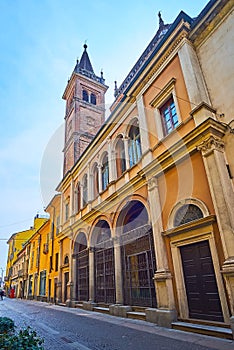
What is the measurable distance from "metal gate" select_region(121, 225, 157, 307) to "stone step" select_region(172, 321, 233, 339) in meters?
1.91

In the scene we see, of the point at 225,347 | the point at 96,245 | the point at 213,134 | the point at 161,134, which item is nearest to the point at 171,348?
the point at 225,347

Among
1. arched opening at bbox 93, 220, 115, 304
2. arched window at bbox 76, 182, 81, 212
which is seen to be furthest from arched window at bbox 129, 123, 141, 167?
arched window at bbox 76, 182, 81, 212

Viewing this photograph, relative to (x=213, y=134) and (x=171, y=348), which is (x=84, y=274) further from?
(x=213, y=134)

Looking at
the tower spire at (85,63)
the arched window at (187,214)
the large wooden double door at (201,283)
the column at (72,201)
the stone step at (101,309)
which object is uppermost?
the tower spire at (85,63)

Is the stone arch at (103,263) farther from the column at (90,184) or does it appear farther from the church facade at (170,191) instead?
the column at (90,184)

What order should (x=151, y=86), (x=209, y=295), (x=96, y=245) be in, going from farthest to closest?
(x=96, y=245)
(x=151, y=86)
(x=209, y=295)

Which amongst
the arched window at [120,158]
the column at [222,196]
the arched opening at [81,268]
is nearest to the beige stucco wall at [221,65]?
the column at [222,196]

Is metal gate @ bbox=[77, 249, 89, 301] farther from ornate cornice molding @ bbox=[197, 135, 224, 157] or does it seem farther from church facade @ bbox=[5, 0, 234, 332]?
ornate cornice molding @ bbox=[197, 135, 224, 157]

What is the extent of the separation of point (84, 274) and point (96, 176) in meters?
5.78

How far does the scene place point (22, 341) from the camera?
140 inches

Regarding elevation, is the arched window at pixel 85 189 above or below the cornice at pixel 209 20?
below

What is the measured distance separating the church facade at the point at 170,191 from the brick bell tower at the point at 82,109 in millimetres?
6912

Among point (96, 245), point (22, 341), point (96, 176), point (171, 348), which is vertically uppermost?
point (96, 176)

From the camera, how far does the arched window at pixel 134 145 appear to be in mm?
10792
